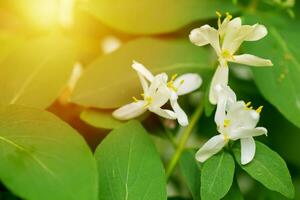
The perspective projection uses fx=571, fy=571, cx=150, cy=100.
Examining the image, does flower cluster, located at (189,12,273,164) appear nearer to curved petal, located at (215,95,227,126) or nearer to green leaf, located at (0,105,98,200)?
curved petal, located at (215,95,227,126)

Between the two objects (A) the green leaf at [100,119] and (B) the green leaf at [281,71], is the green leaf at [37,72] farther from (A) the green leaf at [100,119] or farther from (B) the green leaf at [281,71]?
(B) the green leaf at [281,71]

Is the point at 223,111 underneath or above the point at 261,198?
above

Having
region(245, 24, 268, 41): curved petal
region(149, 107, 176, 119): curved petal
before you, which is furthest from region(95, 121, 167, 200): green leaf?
region(245, 24, 268, 41): curved petal

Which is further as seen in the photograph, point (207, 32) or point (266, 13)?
point (266, 13)

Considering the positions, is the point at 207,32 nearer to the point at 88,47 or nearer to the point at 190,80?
the point at 190,80

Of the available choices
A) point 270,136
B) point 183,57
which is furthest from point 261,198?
point 183,57

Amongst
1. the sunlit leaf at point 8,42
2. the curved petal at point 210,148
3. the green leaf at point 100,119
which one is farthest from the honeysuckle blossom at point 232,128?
the sunlit leaf at point 8,42
